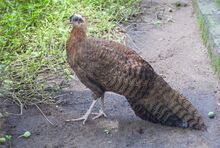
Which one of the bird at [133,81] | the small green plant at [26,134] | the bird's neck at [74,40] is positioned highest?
the bird's neck at [74,40]

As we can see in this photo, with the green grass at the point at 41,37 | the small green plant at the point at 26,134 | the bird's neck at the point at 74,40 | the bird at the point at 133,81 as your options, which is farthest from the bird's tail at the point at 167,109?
the green grass at the point at 41,37

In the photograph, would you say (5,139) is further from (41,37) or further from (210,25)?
(210,25)

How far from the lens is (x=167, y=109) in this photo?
13.6 ft

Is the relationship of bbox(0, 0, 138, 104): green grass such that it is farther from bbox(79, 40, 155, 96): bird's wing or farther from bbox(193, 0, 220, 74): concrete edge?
bbox(193, 0, 220, 74): concrete edge

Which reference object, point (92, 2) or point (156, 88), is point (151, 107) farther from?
point (92, 2)

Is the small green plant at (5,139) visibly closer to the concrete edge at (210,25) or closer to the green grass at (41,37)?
the green grass at (41,37)

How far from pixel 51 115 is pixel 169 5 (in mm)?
3307

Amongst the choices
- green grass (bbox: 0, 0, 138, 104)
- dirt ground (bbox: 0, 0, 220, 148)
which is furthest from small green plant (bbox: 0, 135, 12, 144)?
green grass (bbox: 0, 0, 138, 104)

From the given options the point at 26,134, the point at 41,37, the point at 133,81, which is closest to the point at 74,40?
the point at 133,81

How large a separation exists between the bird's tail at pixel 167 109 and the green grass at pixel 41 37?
38.2 inches

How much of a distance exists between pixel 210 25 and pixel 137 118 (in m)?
1.80

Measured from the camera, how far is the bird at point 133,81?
13.5 ft

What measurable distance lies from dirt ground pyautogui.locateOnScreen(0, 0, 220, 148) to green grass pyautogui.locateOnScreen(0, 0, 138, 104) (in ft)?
0.72

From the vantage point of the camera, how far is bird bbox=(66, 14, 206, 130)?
4125 millimetres
